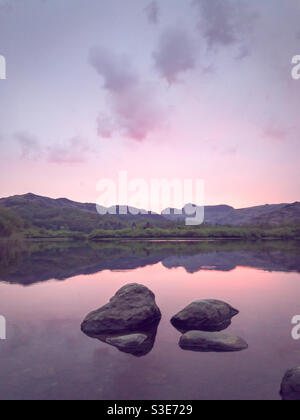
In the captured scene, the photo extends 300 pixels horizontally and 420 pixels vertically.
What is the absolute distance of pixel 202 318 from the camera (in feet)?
50.2

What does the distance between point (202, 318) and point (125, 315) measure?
391 centimetres

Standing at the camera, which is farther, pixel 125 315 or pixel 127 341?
pixel 125 315

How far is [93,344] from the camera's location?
13055mm

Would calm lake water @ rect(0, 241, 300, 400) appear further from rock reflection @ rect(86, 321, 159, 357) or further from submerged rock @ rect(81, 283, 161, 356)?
submerged rock @ rect(81, 283, 161, 356)

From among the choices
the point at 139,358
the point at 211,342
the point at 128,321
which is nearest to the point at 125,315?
the point at 128,321

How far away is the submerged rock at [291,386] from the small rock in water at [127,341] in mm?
5906

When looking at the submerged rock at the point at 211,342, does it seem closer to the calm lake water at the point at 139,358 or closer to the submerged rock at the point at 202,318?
the calm lake water at the point at 139,358

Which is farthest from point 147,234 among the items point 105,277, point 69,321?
point 69,321

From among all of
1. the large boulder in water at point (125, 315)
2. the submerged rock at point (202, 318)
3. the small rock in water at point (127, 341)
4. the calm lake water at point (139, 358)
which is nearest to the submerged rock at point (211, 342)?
the calm lake water at point (139, 358)

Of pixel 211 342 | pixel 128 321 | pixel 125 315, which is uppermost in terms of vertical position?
pixel 125 315

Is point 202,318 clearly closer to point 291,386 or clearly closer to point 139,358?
point 139,358

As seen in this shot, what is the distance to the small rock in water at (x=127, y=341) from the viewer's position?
12711mm
